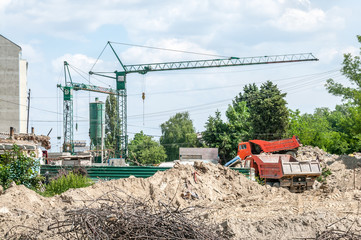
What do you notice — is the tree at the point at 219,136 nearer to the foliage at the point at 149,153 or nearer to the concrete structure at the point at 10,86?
the concrete structure at the point at 10,86

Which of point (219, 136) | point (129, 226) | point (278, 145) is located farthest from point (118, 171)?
point (219, 136)

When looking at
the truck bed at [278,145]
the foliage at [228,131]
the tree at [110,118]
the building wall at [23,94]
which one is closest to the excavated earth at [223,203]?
the truck bed at [278,145]

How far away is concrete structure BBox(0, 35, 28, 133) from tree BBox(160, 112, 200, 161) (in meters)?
38.7

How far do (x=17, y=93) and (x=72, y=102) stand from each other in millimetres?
31055

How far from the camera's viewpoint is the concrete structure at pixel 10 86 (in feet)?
150

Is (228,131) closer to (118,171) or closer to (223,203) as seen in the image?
(118,171)

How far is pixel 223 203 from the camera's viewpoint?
1677 centimetres

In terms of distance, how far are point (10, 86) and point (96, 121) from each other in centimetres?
2770

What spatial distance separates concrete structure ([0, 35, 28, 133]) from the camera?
150 feet

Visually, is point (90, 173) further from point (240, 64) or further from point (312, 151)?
point (240, 64)

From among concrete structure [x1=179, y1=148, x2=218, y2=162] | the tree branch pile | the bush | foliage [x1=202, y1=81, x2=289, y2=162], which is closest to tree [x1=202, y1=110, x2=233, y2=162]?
foliage [x1=202, y1=81, x2=289, y2=162]

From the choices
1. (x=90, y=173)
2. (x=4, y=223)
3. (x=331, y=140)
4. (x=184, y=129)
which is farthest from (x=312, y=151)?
(x=184, y=129)

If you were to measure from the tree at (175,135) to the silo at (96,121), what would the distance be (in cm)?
1619

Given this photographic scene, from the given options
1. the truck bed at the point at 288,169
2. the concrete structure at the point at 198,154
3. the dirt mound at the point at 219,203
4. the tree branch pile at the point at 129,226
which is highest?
the concrete structure at the point at 198,154
